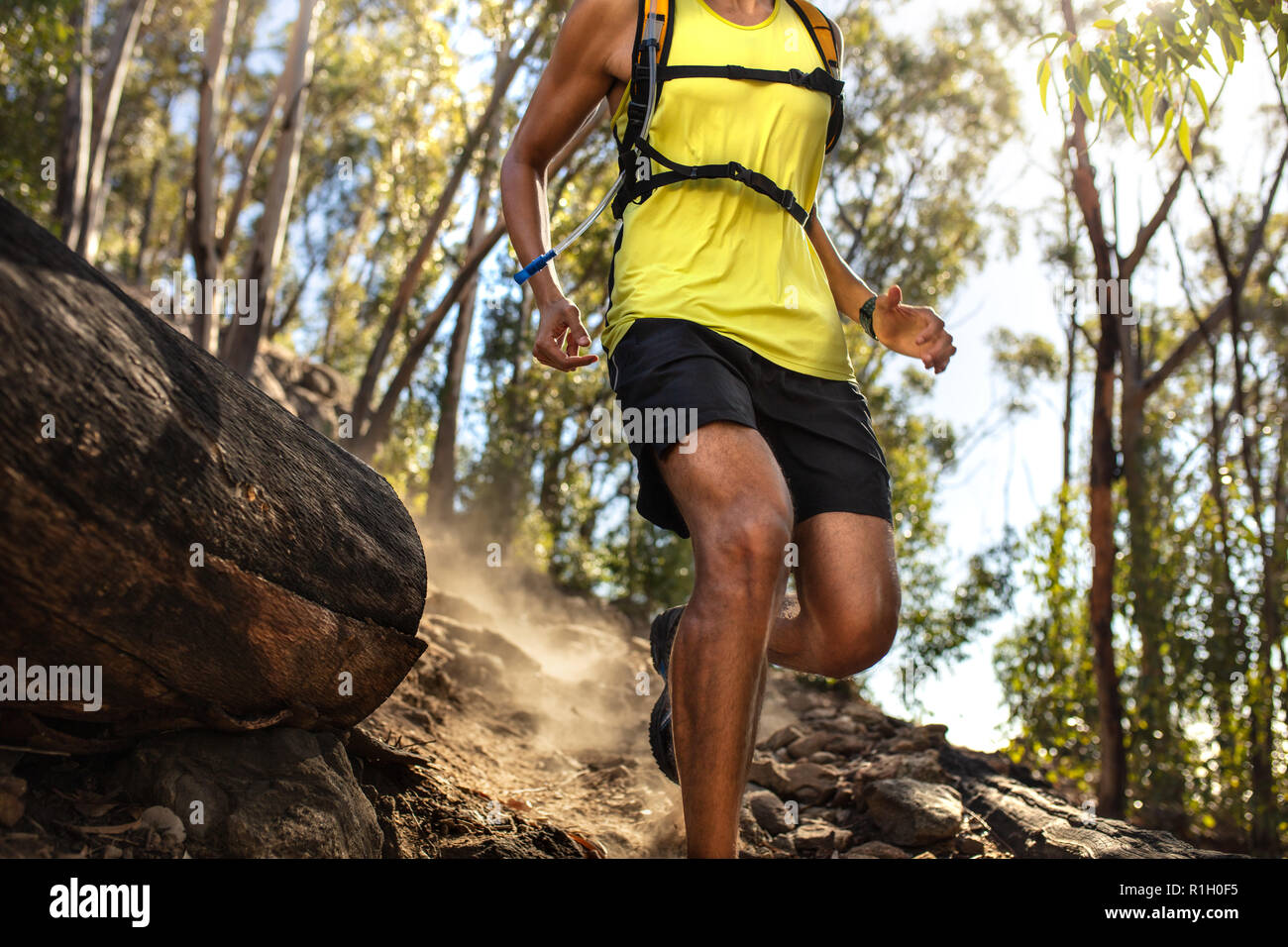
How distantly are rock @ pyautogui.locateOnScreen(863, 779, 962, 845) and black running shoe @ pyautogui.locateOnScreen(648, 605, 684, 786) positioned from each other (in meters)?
0.99

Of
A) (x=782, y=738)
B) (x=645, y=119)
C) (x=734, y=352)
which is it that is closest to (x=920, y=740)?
(x=782, y=738)

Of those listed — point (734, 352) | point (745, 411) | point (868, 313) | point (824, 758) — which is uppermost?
point (868, 313)

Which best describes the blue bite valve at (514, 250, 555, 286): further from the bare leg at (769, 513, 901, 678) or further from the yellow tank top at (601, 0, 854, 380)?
the bare leg at (769, 513, 901, 678)

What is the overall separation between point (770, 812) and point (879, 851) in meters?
0.44

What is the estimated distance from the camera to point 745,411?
2252mm

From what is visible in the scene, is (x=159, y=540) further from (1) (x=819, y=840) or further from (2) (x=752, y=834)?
(1) (x=819, y=840)

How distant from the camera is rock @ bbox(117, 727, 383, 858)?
212 cm

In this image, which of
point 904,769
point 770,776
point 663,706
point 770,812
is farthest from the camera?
point 904,769

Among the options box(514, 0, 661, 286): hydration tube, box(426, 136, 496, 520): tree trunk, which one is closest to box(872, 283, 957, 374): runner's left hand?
box(514, 0, 661, 286): hydration tube

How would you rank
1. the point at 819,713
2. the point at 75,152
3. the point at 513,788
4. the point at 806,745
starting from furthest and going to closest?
the point at 75,152 → the point at 819,713 → the point at 806,745 → the point at 513,788

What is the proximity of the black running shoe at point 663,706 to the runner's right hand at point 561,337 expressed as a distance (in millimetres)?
Answer: 680

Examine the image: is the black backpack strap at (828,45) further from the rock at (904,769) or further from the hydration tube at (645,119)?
the rock at (904,769)

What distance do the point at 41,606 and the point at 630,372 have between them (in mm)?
1215
